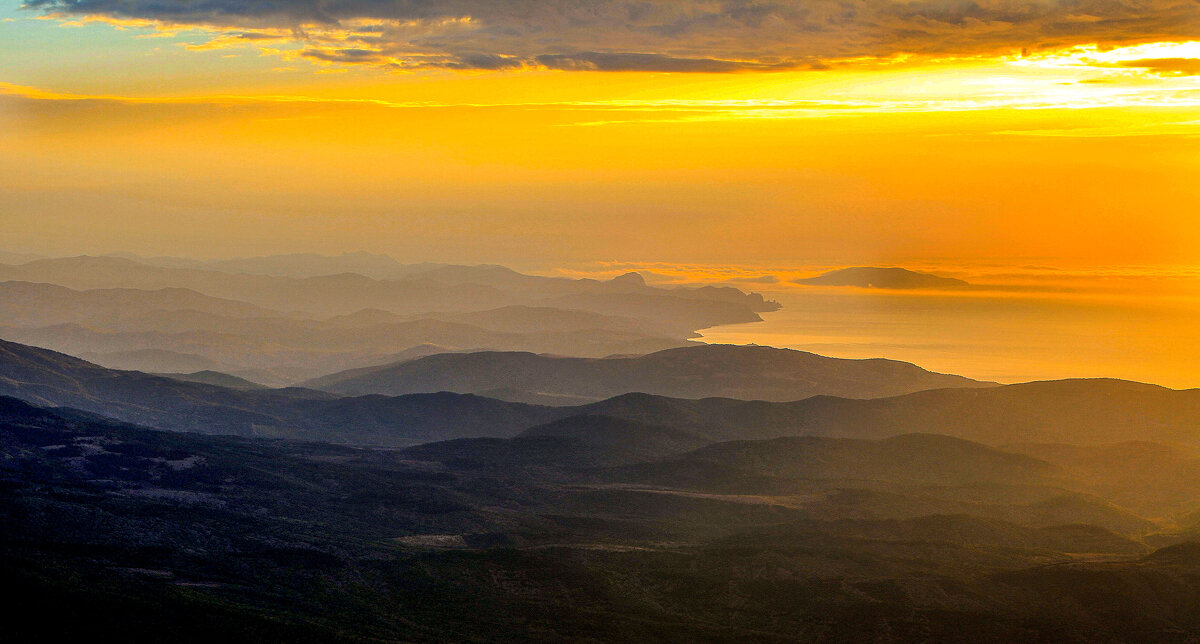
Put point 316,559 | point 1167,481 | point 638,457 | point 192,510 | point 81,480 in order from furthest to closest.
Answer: point 638,457, point 1167,481, point 81,480, point 192,510, point 316,559

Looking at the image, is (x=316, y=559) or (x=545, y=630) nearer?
(x=545, y=630)

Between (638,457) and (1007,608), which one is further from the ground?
(1007,608)

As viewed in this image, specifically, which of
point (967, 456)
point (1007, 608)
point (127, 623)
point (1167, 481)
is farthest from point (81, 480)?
point (1167, 481)

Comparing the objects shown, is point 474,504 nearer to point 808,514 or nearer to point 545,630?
point 808,514

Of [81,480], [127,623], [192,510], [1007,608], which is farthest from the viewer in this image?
[81,480]

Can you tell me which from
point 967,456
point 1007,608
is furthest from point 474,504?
point 967,456

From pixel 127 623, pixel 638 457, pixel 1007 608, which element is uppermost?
pixel 127 623
